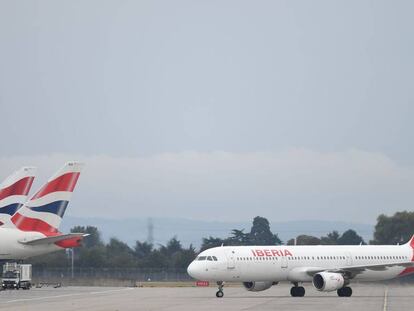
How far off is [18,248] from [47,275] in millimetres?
33961

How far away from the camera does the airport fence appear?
108169mm

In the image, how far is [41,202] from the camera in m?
79.1

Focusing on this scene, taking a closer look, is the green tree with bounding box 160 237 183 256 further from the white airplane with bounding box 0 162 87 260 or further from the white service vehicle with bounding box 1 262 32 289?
the white airplane with bounding box 0 162 87 260

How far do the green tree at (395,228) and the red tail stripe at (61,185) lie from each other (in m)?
43.2

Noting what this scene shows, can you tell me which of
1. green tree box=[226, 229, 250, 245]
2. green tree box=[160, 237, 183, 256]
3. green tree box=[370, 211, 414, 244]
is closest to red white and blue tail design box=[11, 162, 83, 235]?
green tree box=[370, 211, 414, 244]

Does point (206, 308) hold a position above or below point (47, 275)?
below

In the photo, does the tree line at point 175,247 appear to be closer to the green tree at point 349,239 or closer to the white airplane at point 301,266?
the green tree at point 349,239

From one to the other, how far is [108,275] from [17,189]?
32776 mm

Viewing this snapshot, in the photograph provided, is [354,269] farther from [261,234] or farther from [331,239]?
[261,234]

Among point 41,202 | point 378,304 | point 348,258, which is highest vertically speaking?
point 41,202

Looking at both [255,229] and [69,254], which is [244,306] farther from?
[255,229]

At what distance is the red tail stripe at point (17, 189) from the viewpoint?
271 ft

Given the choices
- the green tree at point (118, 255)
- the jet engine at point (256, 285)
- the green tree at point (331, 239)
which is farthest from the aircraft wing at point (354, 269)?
the green tree at point (118, 255)

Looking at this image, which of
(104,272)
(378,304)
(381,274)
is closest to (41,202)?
(381,274)
